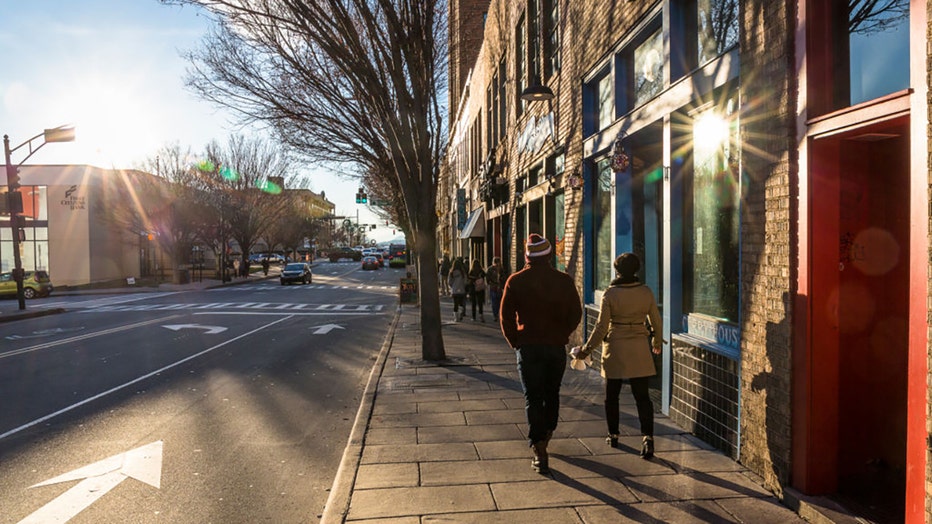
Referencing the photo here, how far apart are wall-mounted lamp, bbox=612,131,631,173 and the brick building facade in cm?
42

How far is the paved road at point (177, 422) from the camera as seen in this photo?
476 centimetres

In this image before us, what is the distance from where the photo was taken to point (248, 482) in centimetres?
512

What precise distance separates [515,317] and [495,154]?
48.2 ft

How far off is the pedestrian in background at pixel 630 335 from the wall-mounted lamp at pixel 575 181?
15.3ft

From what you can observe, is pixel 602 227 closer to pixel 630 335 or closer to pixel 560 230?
pixel 560 230

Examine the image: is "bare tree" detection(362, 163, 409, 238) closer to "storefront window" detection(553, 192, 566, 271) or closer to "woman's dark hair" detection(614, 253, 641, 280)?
"storefront window" detection(553, 192, 566, 271)

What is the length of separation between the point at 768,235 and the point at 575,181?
542 cm

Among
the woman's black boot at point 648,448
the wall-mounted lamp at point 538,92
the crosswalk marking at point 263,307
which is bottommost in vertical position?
the crosswalk marking at point 263,307

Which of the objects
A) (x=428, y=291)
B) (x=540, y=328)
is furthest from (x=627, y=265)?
(x=428, y=291)

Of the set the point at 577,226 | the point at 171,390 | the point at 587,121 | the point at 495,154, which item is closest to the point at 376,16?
the point at 587,121

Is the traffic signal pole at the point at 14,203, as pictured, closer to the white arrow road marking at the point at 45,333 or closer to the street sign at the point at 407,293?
the white arrow road marking at the point at 45,333

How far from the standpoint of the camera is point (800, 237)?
4.17 metres

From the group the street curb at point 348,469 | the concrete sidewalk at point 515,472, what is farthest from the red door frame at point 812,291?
the street curb at point 348,469

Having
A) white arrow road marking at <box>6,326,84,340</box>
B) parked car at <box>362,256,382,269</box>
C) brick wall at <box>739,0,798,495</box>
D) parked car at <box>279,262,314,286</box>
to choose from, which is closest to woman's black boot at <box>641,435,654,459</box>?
brick wall at <box>739,0,798,495</box>
